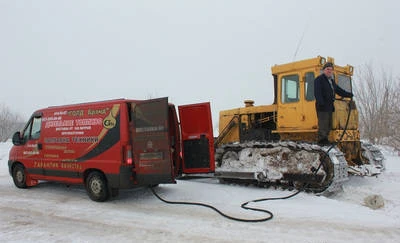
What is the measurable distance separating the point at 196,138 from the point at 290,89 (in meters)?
2.79

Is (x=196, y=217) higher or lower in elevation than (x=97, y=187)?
lower

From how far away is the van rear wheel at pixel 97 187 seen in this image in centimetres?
791

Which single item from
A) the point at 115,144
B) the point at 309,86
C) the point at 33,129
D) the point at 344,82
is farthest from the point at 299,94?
the point at 33,129

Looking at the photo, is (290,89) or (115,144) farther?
(290,89)

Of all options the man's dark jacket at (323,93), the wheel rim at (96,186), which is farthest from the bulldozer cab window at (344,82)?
the wheel rim at (96,186)

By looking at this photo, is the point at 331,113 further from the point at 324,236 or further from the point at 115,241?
the point at 115,241

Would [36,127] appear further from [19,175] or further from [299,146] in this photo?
[299,146]

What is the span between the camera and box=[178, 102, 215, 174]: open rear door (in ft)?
27.2

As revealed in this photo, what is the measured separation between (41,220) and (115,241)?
84.6 inches

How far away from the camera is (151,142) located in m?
7.30

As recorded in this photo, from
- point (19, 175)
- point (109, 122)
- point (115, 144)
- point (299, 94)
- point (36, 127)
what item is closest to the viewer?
point (115, 144)

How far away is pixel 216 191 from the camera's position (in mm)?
8703

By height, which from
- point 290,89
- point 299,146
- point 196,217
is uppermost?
point 290,89

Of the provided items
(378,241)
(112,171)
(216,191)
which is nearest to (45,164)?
(112,171)
